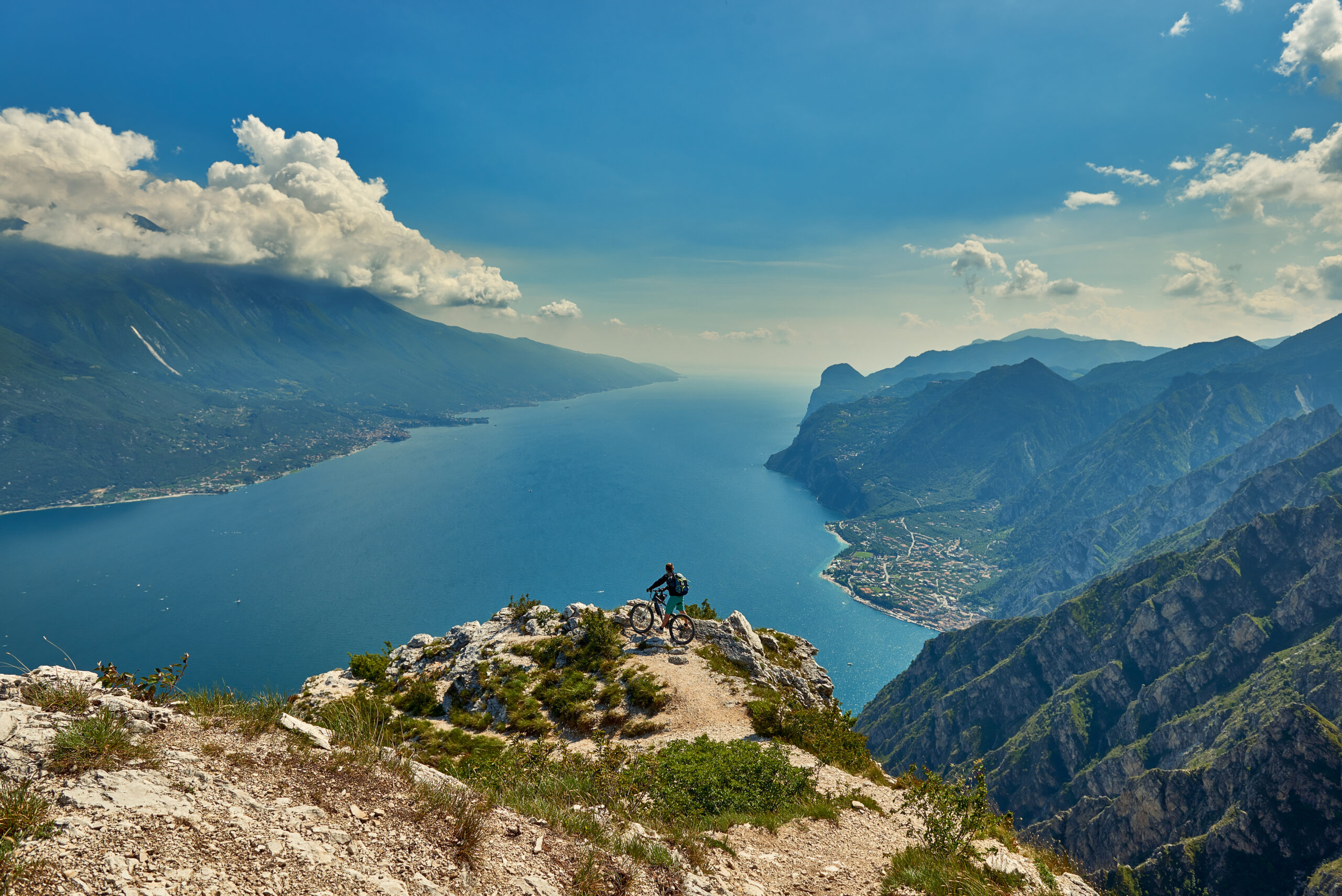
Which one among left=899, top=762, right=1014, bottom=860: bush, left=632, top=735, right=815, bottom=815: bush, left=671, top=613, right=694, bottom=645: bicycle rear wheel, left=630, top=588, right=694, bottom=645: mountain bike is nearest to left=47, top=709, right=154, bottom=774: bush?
left=632, top=735, right=815, bottom=815: bush

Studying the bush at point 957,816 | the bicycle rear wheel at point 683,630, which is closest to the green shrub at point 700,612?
the bicycle rear wheel at point 683,630

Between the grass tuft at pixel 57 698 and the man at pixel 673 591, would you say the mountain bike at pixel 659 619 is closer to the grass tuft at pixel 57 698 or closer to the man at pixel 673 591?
the man at pixel 673 591

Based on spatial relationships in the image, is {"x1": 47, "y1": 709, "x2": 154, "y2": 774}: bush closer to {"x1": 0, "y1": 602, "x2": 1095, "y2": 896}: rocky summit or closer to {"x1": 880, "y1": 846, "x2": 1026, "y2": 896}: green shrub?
{"x1": 0, "y1": 602, "x2": 1095, "y2": 896}: rocky summit

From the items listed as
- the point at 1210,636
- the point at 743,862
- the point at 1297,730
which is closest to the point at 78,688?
the point at 743,862

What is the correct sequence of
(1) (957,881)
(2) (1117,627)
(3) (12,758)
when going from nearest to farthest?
1. (3) (12,758)
2. (1) (957,881)
3. (2) (1117,627)

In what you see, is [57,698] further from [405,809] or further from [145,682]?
[405,809]

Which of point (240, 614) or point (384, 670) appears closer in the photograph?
point (384, 670)

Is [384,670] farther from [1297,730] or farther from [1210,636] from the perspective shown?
[1210,636]
